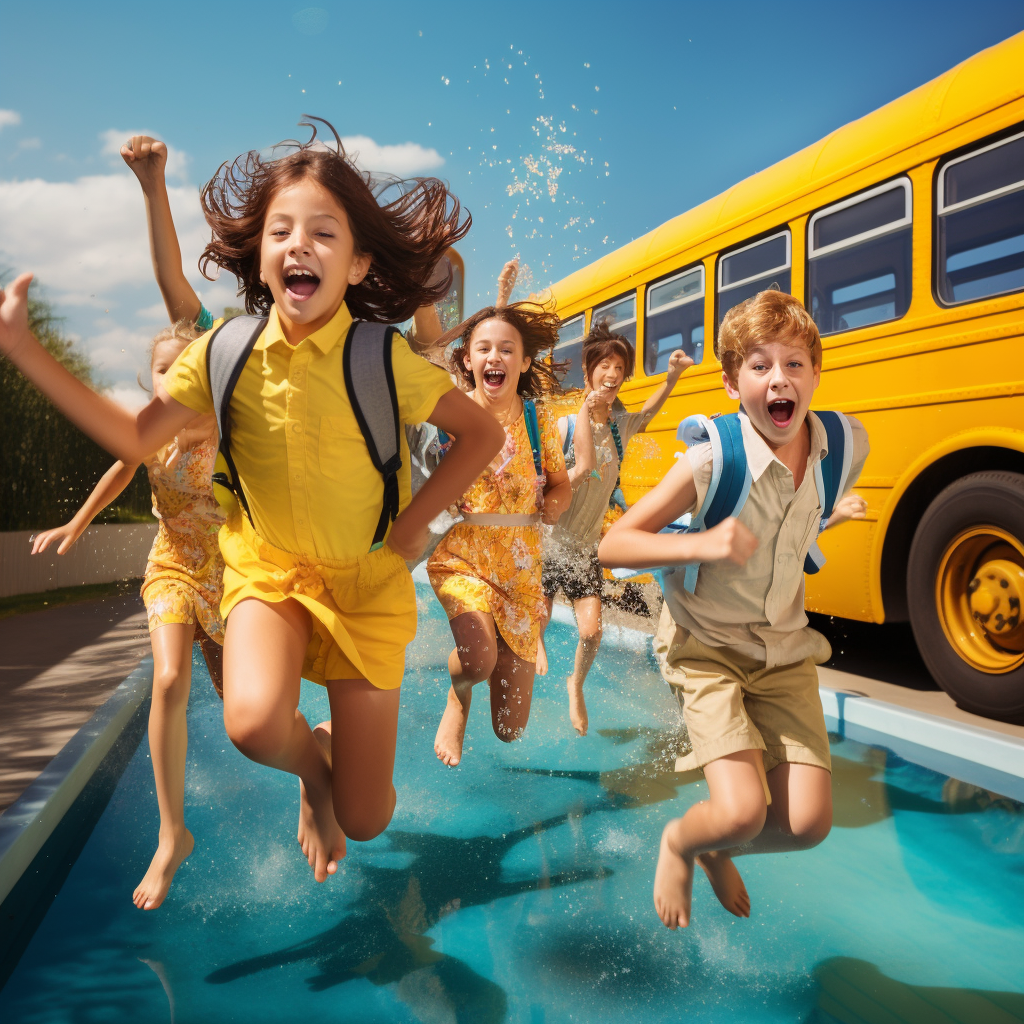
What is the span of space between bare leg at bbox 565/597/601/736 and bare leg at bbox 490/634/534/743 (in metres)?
0.98

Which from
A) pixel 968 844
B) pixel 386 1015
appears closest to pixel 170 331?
pixel 386 1015

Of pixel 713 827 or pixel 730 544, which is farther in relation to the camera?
pixel 713 827

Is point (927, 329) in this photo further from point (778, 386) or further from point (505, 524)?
point (778, 386)

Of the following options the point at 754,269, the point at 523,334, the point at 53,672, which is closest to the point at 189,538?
the point at 523,334

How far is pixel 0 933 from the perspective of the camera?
259 centimetres

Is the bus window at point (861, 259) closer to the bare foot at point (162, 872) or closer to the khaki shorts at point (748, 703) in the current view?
the khaki shorts at point (748, 703)

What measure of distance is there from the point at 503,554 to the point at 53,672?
201 inches

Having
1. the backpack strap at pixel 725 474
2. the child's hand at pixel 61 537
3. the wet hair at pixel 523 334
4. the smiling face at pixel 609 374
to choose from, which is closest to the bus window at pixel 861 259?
the smiling face at pixel 609 374

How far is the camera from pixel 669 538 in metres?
2.28

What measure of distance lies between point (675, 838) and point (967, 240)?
4.45m

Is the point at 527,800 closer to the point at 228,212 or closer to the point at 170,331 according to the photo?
the point at 170,331

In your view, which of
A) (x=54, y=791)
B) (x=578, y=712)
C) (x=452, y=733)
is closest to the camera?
(x=54, y=791)

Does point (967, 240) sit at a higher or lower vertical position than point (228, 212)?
higher

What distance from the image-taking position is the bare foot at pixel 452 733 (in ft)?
12.3
